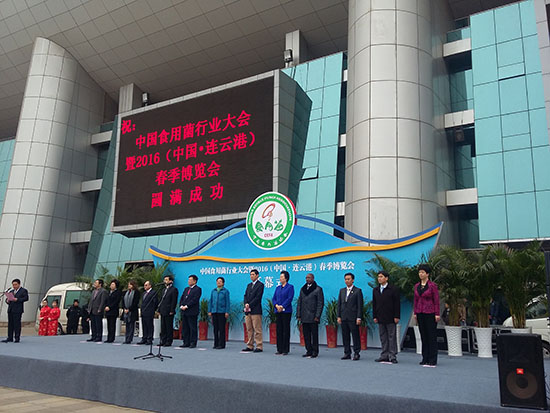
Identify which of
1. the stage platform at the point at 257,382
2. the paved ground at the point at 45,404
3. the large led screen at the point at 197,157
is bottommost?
the paved ground at the point at 45,404

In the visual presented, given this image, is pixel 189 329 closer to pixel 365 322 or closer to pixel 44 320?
pixel 365 322

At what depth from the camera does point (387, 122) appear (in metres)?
15.6

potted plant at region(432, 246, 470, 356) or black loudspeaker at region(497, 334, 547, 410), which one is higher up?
potted plant at region(432, 246, 470, 356)

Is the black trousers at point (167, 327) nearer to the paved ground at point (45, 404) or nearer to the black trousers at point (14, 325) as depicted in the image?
the black trousers at point (14, 325)

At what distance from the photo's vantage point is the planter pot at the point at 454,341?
941 centimetres

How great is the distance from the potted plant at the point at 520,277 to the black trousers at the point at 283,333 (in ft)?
14.3

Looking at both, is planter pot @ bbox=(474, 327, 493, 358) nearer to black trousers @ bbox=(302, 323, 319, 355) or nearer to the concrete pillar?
black trousers @ bbox=(302, 323, 319, 355)

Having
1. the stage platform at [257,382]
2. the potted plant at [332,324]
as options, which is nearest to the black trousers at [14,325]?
the stage platform at [257,382]

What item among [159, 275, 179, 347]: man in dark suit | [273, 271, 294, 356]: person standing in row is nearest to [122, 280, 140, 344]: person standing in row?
[159, 275, 179, 347]: man in dark suit

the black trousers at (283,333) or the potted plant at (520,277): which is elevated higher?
the potted plant at (520,277)

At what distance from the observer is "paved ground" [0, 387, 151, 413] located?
5.72 m

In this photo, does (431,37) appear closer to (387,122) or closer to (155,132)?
(387,122)

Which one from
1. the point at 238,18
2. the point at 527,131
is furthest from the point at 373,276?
the point at 238,18

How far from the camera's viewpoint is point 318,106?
64.9ft
